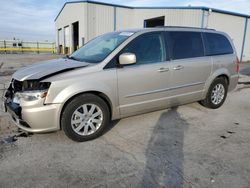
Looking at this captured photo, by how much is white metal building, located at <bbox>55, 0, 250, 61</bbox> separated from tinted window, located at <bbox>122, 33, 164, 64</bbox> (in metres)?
13.8

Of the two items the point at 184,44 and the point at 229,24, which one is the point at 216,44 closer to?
the point at 184,44

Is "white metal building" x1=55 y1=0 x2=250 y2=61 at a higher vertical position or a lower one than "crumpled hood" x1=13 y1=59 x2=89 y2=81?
higher

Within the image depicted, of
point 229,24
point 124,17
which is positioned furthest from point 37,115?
point 124,17

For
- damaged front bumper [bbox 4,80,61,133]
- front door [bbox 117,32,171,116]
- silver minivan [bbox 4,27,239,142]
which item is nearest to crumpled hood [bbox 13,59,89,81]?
silver minivan [bbox 4,27,239,142]

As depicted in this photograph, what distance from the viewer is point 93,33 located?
21.5 metres

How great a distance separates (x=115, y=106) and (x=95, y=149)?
2.67ft

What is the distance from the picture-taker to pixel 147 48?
13.4 ft

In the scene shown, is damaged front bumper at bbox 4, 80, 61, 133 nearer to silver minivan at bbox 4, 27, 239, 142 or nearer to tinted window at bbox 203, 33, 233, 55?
silver minivan at bbox 4, 27, 239, 142

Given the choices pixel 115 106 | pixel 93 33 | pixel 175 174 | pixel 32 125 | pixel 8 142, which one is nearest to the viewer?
pixel 175 174

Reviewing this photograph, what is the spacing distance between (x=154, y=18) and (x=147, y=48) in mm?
17916

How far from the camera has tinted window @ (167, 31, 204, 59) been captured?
14.4ft

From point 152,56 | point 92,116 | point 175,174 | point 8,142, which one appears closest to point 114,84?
point 92,116

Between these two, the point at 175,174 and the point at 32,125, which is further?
the point at 32,125

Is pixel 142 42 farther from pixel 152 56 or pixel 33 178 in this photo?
pixel 33 178
